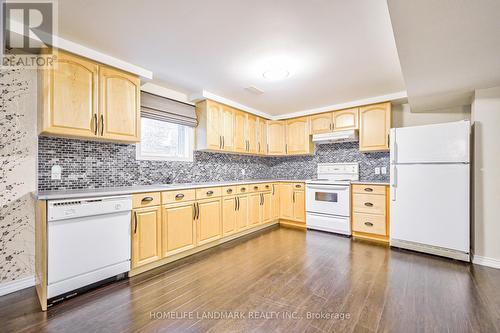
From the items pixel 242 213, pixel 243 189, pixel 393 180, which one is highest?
pixel 393 180

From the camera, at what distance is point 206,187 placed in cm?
317

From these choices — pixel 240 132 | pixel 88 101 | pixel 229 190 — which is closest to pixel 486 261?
pixel 229 190

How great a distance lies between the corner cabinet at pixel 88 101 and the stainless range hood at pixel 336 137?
3.16 metres

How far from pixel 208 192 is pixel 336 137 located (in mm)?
2513

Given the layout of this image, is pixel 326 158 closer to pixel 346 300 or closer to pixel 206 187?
pixel 206 187

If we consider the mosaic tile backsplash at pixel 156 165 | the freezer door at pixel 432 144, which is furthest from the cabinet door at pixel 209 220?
the freezer door at pixel 432 144

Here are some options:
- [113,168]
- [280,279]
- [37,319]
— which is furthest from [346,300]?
[113,168]

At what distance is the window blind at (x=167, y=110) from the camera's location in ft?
10.1

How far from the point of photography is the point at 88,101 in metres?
2.31

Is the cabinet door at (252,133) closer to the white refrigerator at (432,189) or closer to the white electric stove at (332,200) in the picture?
the white electric stove at (332,200)

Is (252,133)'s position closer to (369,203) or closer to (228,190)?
(228,190)

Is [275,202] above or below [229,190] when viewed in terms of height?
below

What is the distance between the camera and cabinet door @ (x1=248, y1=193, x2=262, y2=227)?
3969mm

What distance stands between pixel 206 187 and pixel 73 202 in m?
1.51
